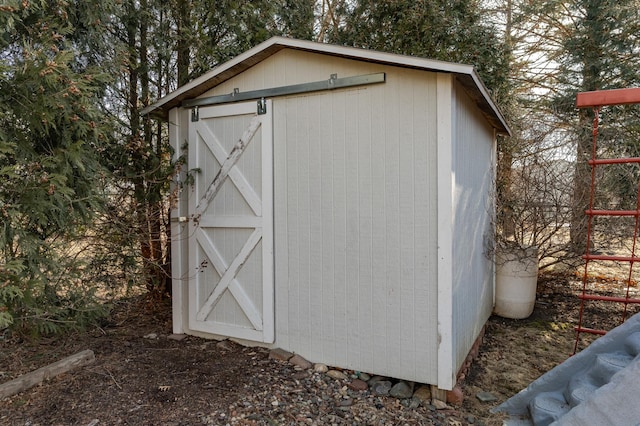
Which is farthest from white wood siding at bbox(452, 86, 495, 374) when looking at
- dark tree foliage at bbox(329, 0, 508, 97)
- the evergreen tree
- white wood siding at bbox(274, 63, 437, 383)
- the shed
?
the evergreen tree

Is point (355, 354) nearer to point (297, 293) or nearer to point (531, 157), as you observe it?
point (297, 293)

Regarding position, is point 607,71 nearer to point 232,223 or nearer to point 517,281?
point 517,281

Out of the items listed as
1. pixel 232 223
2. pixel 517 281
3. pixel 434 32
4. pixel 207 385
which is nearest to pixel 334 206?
pixel 232 223

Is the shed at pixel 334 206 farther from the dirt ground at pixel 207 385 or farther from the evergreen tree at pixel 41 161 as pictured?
the evergreen tree at pixel 41 161

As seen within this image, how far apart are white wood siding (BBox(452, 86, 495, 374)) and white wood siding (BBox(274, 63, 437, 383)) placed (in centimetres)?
25

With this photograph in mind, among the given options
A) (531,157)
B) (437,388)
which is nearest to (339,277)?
(437,388)

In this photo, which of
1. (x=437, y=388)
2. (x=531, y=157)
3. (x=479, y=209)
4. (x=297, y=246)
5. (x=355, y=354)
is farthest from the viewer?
(x=531, y=157)

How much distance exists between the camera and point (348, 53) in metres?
2.95

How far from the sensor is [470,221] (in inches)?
142

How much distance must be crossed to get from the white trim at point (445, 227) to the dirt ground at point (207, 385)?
39 centimetres

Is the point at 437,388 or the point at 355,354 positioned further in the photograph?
the point at 355,354

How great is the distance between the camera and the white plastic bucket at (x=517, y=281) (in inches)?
193

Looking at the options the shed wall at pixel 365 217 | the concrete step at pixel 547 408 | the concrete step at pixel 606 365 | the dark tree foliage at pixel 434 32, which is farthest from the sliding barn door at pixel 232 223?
the dark tree foliage at pixel 434 32

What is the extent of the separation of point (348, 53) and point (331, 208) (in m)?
1.20
